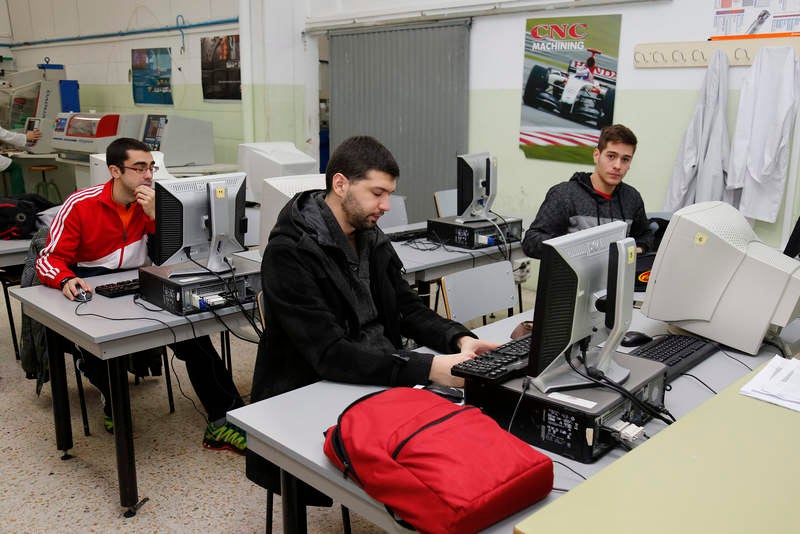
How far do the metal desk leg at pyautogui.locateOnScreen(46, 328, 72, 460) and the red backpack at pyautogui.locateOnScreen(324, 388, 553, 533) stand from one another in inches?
67.8

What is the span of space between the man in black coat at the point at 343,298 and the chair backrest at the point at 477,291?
1.28 feet

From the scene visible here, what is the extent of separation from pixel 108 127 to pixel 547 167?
390cm

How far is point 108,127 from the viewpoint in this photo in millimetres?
6066

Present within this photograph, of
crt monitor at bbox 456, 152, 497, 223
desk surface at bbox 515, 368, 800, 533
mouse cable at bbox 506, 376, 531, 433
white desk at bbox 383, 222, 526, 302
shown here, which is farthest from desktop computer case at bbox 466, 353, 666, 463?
crt monitor at bbox 456, 152, 497, 223

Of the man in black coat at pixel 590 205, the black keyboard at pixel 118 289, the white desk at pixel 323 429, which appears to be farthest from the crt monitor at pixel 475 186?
the white desk at pixel 323 429

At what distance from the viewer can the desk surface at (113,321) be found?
85.6 inches

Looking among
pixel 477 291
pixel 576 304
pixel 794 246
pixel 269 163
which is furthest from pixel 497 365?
pixel 269 163

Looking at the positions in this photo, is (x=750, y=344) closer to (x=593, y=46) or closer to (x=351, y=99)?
(x=593, y=46)

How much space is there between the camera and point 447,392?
1624mm

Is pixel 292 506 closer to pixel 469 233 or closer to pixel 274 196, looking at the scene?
pixel 274 196

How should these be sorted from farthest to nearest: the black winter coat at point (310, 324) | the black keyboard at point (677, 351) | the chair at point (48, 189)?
the chair at point (48, 189) → the black keyboard at point (677, 351) → the black winter coat at point (310, 324)

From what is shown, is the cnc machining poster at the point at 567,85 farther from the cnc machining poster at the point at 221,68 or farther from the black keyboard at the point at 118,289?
the black keyboard at the point at 118,289

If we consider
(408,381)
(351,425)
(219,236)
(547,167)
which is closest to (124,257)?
(219,236)

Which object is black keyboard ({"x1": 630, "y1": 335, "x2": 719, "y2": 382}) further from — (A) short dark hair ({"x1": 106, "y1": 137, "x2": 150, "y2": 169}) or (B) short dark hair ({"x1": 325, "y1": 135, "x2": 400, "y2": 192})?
(A) short dark hair ({"x1": 106, "y1": 137, "x2": 150, "y2": 169})
